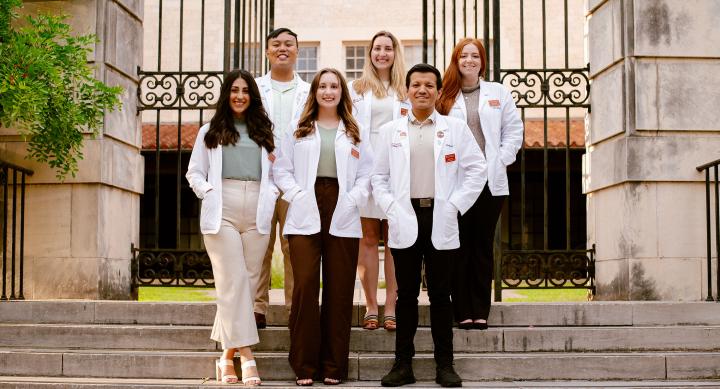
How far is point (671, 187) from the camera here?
23.8 ft

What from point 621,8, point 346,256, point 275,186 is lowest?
point 346,256

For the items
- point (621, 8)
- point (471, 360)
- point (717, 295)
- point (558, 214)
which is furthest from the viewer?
point (558, 214)

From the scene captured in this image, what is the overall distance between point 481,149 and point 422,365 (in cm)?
166

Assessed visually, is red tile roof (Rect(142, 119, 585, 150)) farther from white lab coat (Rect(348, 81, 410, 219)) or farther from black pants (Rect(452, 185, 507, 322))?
white lab coat (Rect(348, 81, 410, 219))

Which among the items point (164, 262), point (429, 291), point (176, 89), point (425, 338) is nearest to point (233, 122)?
point (429, 291)

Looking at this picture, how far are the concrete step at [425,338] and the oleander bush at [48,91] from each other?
5.05 feet

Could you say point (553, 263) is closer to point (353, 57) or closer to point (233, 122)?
point (233, 122)

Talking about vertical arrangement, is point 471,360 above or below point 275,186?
below

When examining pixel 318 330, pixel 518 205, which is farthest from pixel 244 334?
pixel 518 205

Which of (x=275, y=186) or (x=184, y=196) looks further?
(x=184, y=196)

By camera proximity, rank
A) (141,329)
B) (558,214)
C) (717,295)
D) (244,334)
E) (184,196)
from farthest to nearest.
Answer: (184,196), (558,214), (717,295), (141,329), (244,334)

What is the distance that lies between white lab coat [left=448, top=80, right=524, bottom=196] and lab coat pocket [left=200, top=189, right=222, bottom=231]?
6.05 ft

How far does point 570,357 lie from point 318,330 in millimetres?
1789

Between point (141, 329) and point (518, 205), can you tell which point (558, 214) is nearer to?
point (518, 205)
